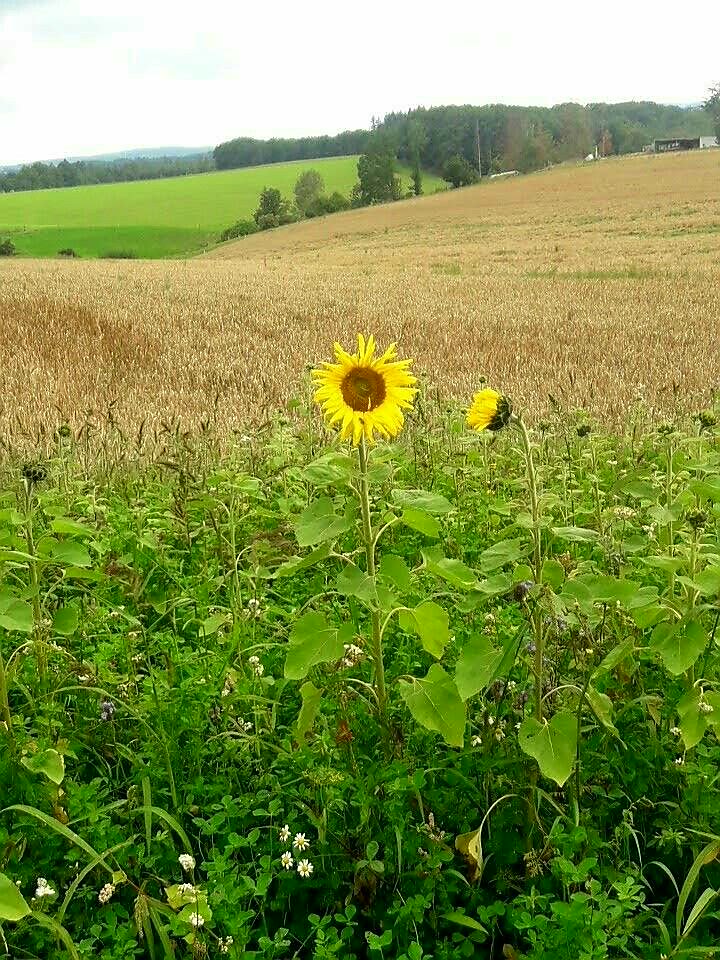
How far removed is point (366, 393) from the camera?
2.59 metres

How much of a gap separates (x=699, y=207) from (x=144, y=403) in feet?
136

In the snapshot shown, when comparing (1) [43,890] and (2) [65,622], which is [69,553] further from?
(1) [43,890]

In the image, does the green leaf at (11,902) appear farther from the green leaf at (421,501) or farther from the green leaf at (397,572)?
the green leaf at (421,501)

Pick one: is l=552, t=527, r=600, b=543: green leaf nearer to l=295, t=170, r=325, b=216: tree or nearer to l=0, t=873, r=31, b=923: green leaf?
l=0, t=873, r=31, b=923: green leaf

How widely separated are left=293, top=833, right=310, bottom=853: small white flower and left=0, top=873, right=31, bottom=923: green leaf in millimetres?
724

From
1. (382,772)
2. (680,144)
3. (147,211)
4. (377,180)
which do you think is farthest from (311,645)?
(680,144)

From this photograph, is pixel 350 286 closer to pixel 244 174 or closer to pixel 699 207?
pixel 699 207

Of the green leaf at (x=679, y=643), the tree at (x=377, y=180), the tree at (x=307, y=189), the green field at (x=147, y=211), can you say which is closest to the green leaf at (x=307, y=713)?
the green leaf at (x=679, y=643)

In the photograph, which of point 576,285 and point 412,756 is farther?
point 576,285

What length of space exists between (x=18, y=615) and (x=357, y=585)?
0.94 m

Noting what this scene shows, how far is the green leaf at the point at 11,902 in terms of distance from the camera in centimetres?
180

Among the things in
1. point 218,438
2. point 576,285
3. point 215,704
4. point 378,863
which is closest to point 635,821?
point 378,863

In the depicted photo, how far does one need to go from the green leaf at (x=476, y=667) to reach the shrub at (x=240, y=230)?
249 feet

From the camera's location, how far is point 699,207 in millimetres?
43562
